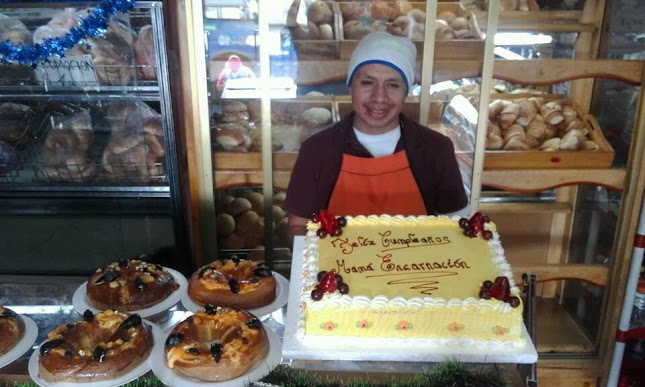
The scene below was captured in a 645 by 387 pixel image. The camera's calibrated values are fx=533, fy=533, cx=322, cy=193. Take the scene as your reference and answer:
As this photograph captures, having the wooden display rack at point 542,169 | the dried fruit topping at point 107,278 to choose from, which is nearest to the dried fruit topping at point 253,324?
the dried fruit topping at point 107,278

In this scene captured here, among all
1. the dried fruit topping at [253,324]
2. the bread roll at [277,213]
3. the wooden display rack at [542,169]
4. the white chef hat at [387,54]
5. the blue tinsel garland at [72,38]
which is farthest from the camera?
the bread roll at [277,213]

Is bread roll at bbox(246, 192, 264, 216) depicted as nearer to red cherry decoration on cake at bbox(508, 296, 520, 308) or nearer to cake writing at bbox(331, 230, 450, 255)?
cake writing at bbox(331, 230, 450, 255)

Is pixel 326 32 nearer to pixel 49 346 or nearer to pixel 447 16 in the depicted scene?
pixel 447 16

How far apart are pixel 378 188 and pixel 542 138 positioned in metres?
1.23

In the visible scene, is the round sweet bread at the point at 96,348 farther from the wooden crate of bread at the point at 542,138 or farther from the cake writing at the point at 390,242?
the wooden crate of bread at the point at 542,138

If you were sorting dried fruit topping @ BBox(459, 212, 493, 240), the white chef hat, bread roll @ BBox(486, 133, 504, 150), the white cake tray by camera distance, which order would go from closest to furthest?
the white cake tray < dried fruit topping @ BBox(459, 212, 493, 240) < the white chef hat < bread roll @ BBox(486, 133, 504, 150)

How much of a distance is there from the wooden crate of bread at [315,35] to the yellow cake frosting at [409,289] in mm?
1603

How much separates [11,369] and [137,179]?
148 cm

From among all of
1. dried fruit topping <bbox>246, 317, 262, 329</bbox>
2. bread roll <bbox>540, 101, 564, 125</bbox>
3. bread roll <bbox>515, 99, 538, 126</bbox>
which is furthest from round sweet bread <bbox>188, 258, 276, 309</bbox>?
bread roll <bbox>540, 101, 564, 125</bbox>

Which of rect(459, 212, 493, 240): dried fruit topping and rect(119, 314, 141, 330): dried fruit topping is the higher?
rect(459, 212, 493, 240): dried fruit topping

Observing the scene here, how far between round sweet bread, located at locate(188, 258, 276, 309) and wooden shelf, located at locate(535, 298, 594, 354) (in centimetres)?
237

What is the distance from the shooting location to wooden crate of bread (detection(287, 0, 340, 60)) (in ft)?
9.87

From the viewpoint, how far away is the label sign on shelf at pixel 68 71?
273 cm

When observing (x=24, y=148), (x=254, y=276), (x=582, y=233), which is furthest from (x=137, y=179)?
(x=582, y=233)
